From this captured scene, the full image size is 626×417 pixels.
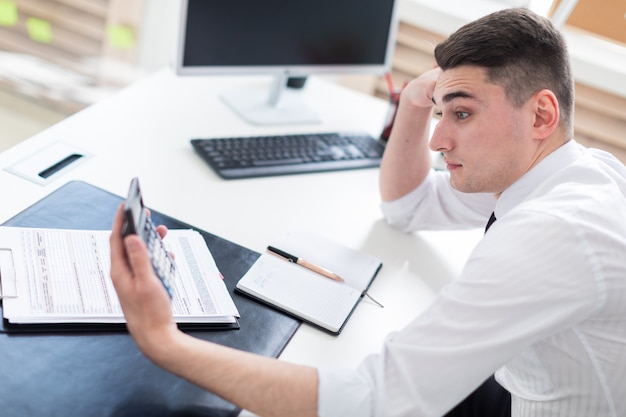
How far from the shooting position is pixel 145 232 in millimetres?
834

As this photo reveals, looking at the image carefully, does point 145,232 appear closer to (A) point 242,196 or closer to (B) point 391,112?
(A) point 242,196

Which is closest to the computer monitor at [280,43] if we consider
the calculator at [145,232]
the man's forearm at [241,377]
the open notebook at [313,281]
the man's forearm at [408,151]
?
the man's forearm at [408,151]

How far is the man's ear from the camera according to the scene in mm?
1044

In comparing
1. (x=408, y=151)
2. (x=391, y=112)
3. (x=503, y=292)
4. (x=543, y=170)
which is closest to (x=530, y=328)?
(x=503, y=292)

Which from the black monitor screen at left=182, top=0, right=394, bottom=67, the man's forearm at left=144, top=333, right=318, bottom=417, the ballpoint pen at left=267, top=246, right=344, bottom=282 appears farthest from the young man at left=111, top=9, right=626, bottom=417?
the black monitor screen at left=182, top=0, right=394, bottom=67

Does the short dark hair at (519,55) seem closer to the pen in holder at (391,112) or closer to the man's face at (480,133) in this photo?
the man's face at (480,133)

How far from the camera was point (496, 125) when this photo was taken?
1.06m

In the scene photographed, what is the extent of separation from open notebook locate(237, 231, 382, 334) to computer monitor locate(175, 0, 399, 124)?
54 centimetres

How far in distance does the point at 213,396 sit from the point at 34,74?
112 inches

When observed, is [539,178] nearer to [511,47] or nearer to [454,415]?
[511,47]

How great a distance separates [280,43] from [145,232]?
94 centimetres

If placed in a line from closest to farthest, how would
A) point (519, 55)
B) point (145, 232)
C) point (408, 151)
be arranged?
point (145, 232) → point (519, 55) → point (408, 151)

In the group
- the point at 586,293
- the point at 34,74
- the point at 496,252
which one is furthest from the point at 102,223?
the point at 34,74

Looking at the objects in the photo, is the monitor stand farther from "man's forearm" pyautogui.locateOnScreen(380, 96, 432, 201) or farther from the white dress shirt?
the white dress shirt
